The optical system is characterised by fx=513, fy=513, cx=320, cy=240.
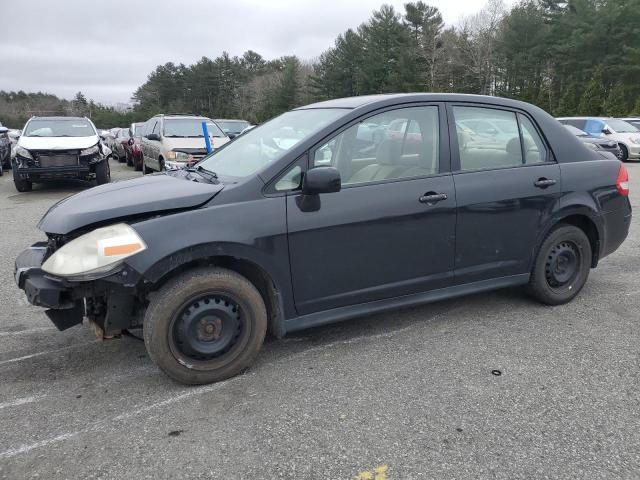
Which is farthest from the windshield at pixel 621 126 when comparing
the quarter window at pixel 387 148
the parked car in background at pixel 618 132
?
the quarter window at pixel 387 148

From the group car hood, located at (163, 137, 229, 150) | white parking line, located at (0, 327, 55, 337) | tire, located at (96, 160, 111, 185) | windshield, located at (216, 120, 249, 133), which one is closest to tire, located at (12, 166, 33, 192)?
tire, located at (96, 160, 111, 185)

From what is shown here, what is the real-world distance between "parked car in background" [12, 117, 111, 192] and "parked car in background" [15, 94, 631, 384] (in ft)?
27.4

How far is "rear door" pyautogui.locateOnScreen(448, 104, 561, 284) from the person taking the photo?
3732 millimetres

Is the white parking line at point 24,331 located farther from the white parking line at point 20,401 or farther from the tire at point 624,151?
the tire at point 624,151

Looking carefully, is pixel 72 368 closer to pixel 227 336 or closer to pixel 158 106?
pixel 227 336

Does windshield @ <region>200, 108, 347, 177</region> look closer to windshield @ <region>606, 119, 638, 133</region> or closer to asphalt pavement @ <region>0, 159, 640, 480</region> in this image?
asphalt pavement @ <region>0, 159, 640, 480</region>

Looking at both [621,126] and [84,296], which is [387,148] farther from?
[621,126]

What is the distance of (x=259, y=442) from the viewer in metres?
2.55

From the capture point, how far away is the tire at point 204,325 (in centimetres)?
291

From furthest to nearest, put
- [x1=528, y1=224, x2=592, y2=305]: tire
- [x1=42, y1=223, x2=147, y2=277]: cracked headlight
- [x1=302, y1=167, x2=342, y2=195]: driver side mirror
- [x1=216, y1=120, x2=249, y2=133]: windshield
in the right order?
[x1=216, y1=120, x2=249, y2=133]: windshield
[x1=528, y1=224, x2=592, y2=305]: tire
[x1=302, y1=167, x2=342, y2=195]: driver side mirror
[x1=42, y1=223, x2=147, y2=277]: cracked headlight

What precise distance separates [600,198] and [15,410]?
449 centimetres

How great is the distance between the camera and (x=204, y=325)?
9.98 ft

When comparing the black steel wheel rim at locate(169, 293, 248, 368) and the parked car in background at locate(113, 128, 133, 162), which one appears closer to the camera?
the black steel wheel rim at locate(169, 293, 248, 368)

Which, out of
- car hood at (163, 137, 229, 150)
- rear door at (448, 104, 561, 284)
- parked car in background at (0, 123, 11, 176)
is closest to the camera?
rear door at (448, 104, 561, 284)
